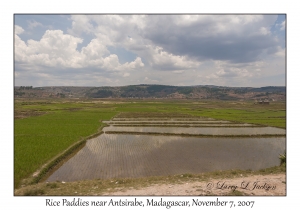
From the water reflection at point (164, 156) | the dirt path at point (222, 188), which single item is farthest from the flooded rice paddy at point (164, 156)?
the dirt path at point (222, 188)

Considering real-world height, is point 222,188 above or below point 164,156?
above

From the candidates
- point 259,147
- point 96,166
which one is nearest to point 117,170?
point 96,166

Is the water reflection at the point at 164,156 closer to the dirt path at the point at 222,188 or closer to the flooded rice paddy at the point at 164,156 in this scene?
the flooded rice paddy at the point at 164,156

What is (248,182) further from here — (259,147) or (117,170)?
(259,147)

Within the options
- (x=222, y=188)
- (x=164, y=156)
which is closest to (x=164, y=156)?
(x=164, y=156)

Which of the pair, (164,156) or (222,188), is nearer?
(222,188)

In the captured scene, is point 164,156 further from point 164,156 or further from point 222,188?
point 222,188
